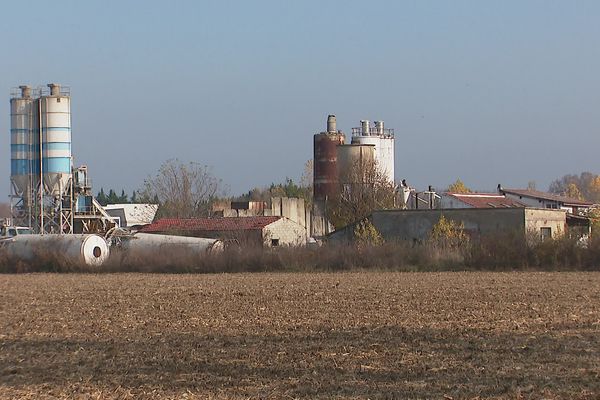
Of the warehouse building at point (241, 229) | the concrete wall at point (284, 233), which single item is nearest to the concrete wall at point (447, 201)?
the concrete wall at point (284, 233)

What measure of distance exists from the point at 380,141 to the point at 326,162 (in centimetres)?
759

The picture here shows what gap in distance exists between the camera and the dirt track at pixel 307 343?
14781 millimetres

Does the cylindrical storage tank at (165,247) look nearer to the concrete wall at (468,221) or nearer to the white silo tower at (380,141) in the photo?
the concrete wall at (468,221)

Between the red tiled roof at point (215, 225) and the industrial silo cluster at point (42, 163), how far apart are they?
6.45 meters

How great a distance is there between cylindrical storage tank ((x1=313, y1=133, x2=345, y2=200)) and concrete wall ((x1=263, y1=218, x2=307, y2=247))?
11.7m

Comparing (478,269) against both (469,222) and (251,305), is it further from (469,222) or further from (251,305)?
(251,305)

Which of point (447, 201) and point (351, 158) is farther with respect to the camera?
point (447, 201)

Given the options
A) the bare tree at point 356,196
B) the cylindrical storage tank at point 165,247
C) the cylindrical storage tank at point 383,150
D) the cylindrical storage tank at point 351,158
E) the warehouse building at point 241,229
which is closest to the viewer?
the cylindrical storage tank at point 165,247

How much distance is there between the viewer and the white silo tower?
3433 inches

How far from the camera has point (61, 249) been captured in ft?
187

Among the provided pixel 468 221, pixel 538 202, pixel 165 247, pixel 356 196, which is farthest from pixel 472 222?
pixel 538 202

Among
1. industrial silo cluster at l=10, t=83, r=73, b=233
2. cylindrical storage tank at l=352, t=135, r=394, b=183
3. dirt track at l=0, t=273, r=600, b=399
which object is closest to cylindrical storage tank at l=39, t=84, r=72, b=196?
industrial silo cluster at l=10, t=83, r=73, b=233

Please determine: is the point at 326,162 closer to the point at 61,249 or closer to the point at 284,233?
the point at 284,233

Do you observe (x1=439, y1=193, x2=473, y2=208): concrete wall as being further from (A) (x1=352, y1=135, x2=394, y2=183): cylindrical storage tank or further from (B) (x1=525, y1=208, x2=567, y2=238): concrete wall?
(B) (x1=525, y1=208, x2=567, y2=238): concrete wall
